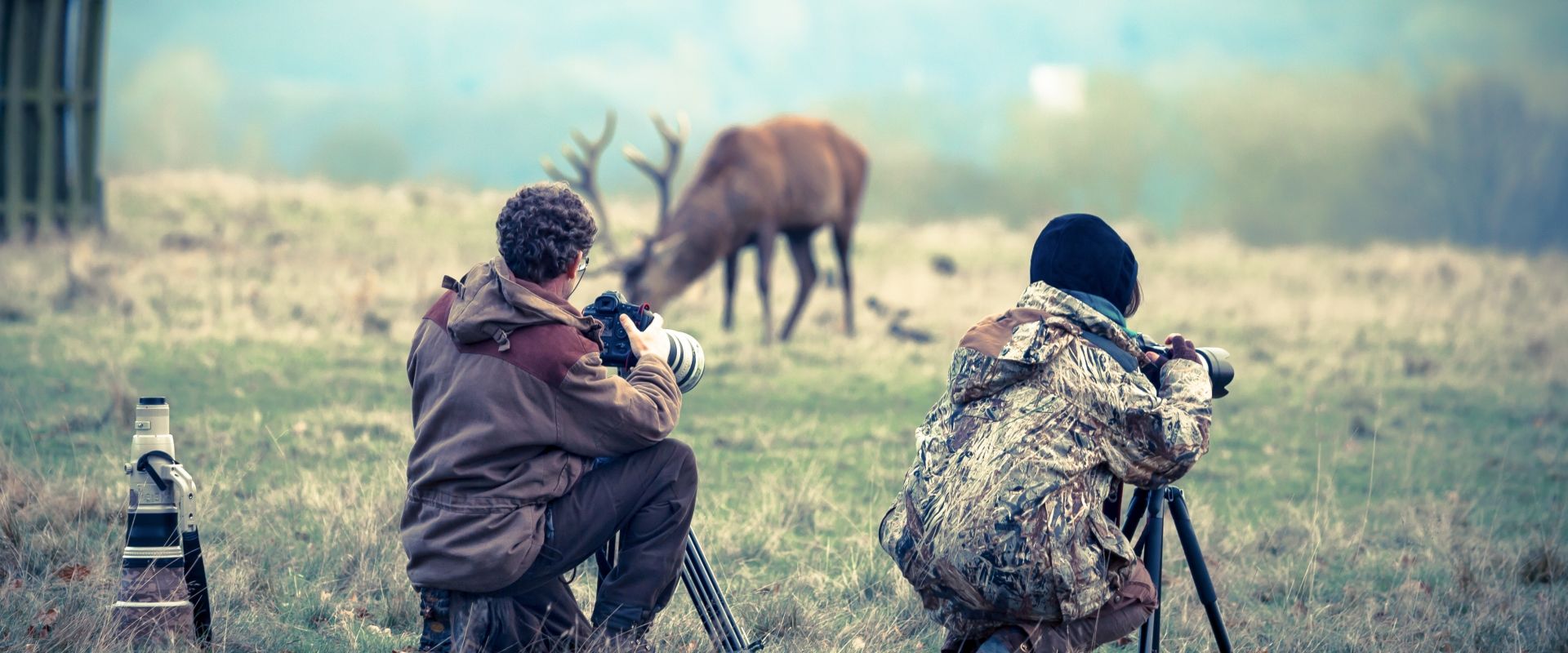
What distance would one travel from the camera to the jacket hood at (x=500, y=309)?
3.45 m

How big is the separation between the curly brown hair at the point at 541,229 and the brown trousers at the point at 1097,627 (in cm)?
152

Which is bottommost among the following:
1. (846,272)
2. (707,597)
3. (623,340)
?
(846,272)

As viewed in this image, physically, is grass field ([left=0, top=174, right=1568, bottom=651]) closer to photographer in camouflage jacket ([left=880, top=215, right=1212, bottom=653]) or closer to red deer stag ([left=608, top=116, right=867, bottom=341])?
red deer stag ([left=608, top=116, right=867, bottom=341])

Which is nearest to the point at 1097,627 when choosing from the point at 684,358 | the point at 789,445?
the point at 684,358

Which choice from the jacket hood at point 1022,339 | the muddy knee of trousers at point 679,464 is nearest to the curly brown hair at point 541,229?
the muddy knee of trousers at point 679,464

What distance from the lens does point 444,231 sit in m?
23.1

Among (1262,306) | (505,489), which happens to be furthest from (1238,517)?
(1262,306)

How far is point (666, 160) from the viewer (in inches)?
590

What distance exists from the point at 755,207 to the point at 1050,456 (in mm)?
10469

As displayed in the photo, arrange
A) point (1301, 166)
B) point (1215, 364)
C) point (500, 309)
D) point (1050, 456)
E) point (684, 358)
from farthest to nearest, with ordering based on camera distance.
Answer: point (1301, 166), point (684, 358), point (1215, 364), point (500, 309), point (1050, 456)

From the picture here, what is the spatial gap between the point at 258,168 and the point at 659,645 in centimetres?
3545

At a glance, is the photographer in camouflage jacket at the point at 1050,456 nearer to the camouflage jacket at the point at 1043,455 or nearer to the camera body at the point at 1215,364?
the camouflage jacket at the point at 1043,455

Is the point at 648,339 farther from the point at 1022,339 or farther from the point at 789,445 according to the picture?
the point at 789,445

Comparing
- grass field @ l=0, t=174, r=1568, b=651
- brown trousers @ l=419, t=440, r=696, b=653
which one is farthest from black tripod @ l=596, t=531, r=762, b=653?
grass field @ l=0, t=174, r=1568, b=651
